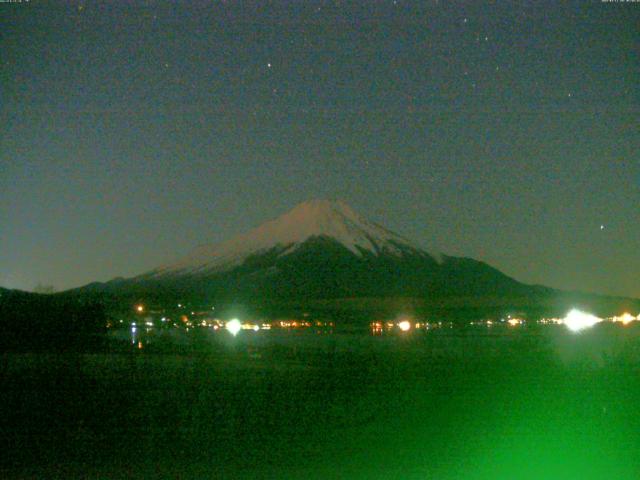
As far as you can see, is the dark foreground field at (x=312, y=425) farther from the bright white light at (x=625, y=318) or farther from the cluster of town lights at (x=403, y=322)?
the bright white light at (x=625, y=318)

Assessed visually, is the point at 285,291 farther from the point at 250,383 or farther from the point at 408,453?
the point at 408,453

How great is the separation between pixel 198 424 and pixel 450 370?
16408 mm

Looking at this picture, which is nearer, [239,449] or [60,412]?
[239,449]

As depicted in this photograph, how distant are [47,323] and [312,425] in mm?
44375

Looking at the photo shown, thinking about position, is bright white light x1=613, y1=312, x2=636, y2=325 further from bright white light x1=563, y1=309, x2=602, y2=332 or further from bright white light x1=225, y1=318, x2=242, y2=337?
bright white light x1=225, y1=318, x2=242, y2=337

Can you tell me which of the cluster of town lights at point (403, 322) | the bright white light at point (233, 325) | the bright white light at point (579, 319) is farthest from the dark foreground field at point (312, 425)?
the bright white light at point (579, 319)

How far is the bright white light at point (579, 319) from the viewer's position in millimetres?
110550

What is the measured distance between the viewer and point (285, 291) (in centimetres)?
16225

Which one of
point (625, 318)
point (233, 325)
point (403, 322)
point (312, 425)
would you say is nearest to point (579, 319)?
point (625, 318)

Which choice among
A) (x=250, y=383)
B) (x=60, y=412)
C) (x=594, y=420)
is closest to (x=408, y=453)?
(x=594, y=420)

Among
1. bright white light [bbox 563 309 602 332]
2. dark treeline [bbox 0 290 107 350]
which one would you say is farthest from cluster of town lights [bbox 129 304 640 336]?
dark treeline [bbox 0 290 107 350]

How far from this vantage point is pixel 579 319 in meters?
118

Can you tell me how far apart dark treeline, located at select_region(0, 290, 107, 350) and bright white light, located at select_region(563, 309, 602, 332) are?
6377cm

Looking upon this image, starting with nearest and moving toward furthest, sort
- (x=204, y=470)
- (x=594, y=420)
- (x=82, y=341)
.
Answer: (x=204, y=470) < (x=594, y=420) < (x=82, y=341)
